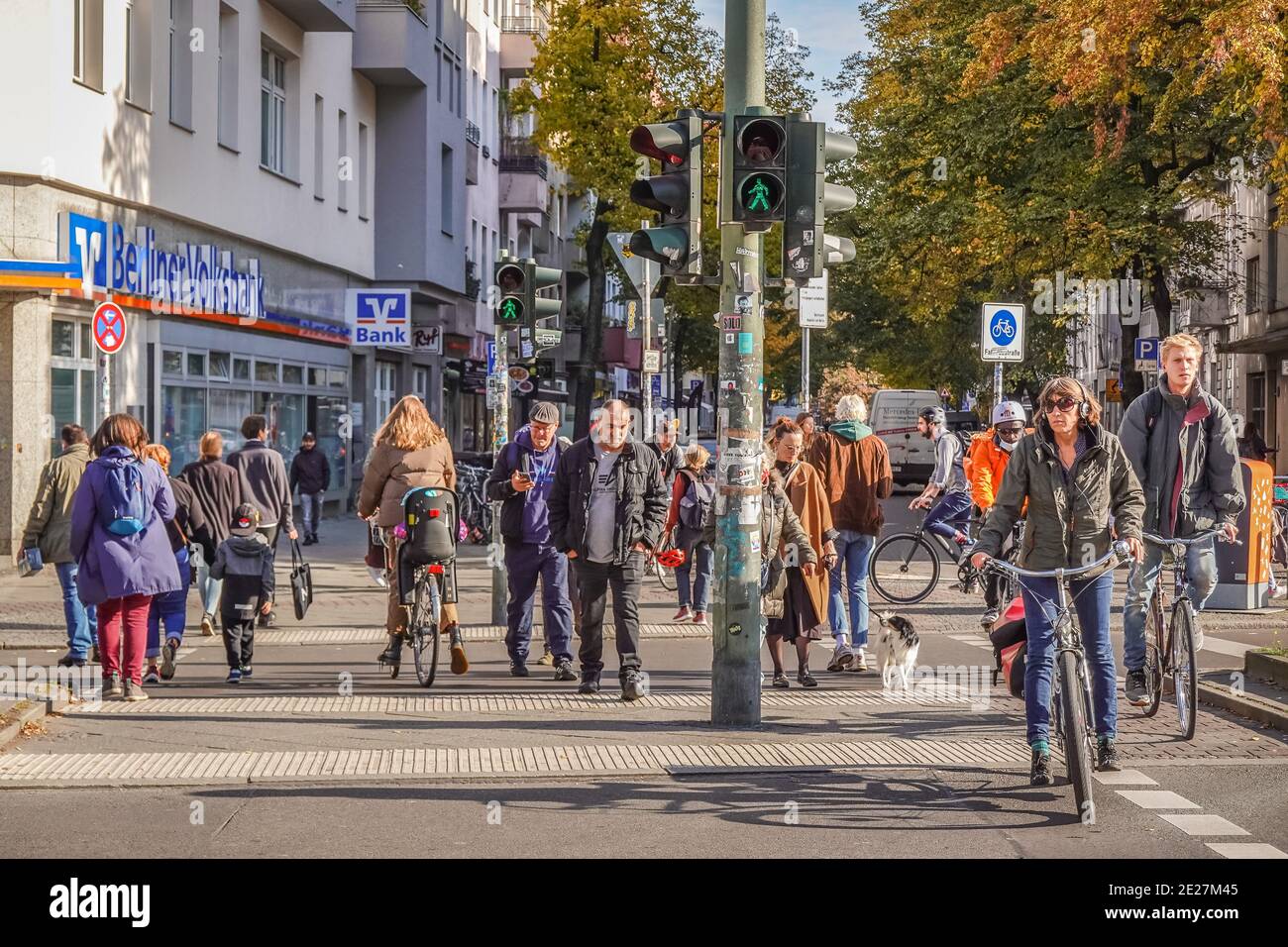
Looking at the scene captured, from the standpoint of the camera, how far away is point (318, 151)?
32.7 meters

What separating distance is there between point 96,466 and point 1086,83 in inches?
638

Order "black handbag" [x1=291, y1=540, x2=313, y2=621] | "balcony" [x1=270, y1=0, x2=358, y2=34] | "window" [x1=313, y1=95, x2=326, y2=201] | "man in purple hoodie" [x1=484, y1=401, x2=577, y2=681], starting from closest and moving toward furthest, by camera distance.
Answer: "man in purple hoodie" [x1=484, y1=401, x2=577, y2=681] → "black handbag" [x1=291, y1=540, x2=313, y2=621] → "balcony" [x1=270, y1=0, x2=358, y2=34] → "window" [x1=313, y1=95, x2=326, y2=201]

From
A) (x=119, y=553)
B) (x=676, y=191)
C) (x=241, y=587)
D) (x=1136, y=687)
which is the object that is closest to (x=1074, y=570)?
(x=1136, y=687)

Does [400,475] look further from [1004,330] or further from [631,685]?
[1004,330]

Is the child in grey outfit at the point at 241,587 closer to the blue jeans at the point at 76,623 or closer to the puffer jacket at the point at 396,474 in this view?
the puffer jacket at the point at 396,474

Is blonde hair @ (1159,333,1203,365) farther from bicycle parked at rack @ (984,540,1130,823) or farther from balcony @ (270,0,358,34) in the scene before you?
balcony @ (270,0,358,34)

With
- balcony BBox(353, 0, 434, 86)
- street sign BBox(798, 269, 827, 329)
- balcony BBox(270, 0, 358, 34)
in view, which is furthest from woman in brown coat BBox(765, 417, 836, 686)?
balcony BBox(353, 0, 434, 86)

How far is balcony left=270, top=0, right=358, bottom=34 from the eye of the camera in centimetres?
2961

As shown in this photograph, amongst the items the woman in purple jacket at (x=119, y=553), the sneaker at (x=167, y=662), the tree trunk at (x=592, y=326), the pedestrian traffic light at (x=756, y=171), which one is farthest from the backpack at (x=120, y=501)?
the tree trunk at (x=592, y=326)

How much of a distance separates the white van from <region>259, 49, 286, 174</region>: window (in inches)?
655

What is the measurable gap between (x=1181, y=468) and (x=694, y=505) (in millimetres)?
6872

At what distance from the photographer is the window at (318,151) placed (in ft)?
106
